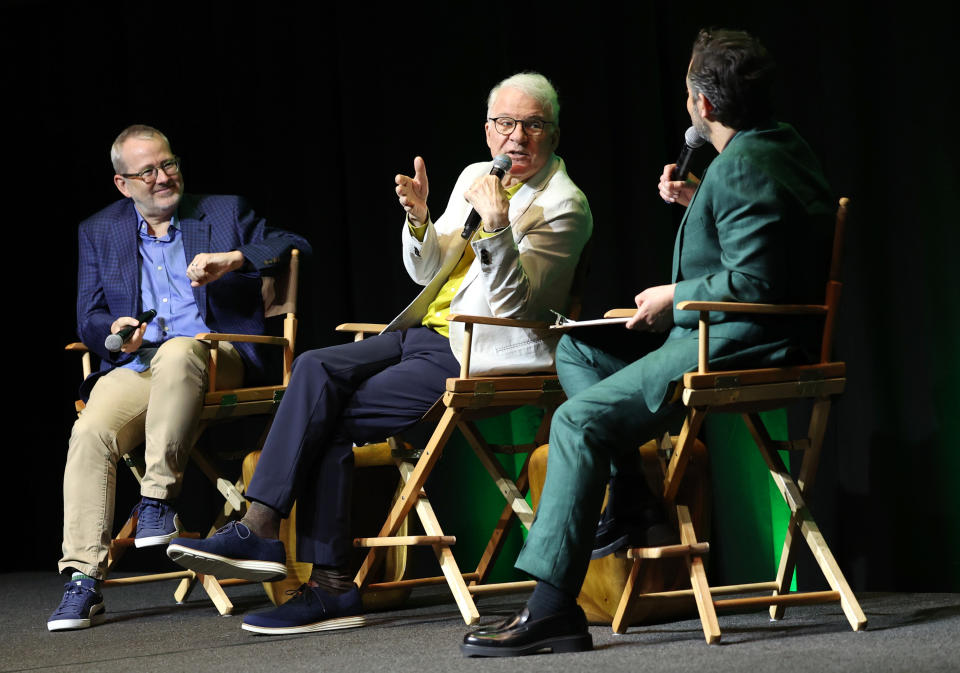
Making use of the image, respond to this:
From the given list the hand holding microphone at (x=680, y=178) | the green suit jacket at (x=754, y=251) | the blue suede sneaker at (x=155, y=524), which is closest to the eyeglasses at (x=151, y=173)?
the blue suede sneaker at (x=155, y=524)

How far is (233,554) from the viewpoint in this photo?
9.63 ft

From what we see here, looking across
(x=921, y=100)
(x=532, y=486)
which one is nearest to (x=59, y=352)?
(x=532, y=486)

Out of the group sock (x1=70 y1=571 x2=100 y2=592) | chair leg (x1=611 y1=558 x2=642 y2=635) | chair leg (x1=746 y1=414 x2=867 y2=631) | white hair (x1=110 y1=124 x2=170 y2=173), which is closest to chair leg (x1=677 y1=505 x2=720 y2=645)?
chair leg (x1=611 y1=558 x2=642 y2=635)

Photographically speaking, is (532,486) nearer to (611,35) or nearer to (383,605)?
(383,605)

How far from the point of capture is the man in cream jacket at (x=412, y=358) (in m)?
3.05

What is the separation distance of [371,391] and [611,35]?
1.54 metres

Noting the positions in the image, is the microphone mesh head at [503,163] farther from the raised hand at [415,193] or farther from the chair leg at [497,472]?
the chair leg at [497,472]

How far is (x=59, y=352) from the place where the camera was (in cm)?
533

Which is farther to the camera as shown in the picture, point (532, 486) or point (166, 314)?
point (166, 314)

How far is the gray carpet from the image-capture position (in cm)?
244

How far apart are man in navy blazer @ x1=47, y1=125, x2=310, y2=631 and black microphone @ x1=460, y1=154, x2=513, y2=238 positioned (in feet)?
2.75

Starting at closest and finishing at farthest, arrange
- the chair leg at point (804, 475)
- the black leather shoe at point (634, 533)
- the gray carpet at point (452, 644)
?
the gray carpet at point (452, 644), the black leather shoe at point (634, 533), the chair leg at point (804, 475)

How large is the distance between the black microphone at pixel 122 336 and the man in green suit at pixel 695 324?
1550 mm

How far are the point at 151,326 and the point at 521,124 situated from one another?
144cm
